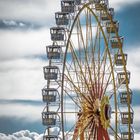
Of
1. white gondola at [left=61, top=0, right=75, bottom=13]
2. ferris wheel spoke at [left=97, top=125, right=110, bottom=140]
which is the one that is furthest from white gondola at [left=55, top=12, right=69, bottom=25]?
ferris wheel spoke at [left=97, top=125, right=110, bottom=140]

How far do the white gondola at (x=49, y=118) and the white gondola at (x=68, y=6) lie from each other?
406 cm

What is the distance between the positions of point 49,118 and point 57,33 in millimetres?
3330

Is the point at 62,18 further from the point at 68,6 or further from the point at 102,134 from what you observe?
the point at 102,134

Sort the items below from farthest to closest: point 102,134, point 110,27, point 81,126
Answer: point 110,27 < point 81,126 < point 102,134

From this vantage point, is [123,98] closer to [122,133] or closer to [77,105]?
[122,133]

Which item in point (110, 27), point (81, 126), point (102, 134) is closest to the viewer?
point (102, 134)

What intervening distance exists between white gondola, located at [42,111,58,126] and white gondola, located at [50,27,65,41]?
2.94 metres

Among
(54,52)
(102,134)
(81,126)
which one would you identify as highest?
(54,52)

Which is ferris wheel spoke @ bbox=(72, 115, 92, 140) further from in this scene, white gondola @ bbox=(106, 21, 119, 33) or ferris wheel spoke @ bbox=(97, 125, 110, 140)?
white gondola @ bbox=(106, 21, 119, 33)

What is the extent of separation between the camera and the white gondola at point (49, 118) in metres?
23.1

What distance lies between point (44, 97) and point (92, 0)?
400 centimetres

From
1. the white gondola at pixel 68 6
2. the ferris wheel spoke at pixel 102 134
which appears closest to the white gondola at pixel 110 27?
the white gondola at pixel 68 6

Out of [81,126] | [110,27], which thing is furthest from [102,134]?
[110,27]

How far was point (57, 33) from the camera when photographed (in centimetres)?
2428
